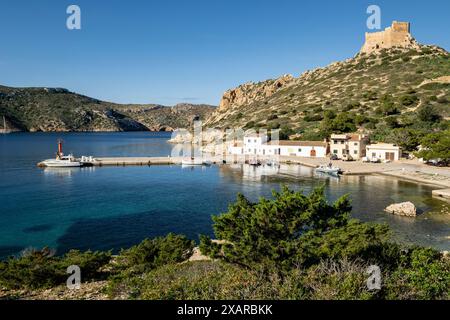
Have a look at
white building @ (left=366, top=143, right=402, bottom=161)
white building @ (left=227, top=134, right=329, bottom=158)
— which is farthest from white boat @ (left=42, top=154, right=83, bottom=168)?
white building @ (left=366, top=143, right=402, bottom=161)

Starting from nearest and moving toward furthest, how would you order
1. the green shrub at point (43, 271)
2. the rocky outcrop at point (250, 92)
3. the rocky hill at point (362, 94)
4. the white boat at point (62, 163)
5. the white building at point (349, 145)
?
1. the green shrub at point (43, 271)
2. the white boat at point (62, 163)
3. the white building at point (349, 145)
4. the rocky hill at point (362, 94)
5. the rocky outcrop at point (250, 92)

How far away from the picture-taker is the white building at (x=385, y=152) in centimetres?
6012

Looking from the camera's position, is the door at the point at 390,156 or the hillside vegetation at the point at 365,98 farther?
the hillside vegetation at the point at 365,98

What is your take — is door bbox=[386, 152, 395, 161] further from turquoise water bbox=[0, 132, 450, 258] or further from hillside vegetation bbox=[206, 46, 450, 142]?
turquoise water bbox=[0, 132, 450, 258]

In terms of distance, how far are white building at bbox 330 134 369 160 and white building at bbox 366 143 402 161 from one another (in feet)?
7.97

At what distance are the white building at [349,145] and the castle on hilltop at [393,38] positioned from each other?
7401 cm

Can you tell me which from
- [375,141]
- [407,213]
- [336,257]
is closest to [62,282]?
[336,257]

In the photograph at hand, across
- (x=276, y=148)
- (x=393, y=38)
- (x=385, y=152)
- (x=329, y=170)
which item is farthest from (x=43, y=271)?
(x=393, y=38)

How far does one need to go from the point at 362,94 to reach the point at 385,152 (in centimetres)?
4029

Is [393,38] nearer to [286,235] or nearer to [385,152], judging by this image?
[385,152]

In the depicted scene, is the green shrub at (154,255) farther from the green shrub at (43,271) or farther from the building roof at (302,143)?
the building roof at (302,143)

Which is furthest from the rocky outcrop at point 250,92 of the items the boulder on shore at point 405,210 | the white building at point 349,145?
the boulder on shore at point 405,210

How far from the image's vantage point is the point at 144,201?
36094 millimetres

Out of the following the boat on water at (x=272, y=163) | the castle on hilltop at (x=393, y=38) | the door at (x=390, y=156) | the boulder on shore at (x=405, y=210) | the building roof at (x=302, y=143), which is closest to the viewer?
the boulder on shore at (x=405, y=210)
